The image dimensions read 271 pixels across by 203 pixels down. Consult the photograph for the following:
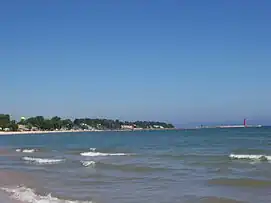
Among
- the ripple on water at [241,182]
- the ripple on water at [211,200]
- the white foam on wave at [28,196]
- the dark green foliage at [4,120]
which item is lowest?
the white foam on wave at [28,196]

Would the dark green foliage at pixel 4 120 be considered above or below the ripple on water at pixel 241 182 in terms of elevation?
above

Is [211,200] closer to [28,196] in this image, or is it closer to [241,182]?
[241,182]

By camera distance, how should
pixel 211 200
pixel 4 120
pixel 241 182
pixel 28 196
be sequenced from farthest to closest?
pixel 4 120 → pixel 241 182 → pixel 28 196 → pixel 211 200

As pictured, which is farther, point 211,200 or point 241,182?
point 241,182

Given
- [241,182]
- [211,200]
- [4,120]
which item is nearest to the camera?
[211,200]

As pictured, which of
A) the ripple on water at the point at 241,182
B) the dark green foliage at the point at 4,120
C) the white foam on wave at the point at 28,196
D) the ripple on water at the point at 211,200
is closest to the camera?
the ripple on water at the point at 211,200

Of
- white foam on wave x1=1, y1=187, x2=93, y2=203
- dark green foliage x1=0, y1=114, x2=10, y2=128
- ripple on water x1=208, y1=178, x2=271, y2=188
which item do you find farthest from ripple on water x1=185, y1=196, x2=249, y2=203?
dark green foliage x1=0, y1=114, x2=10, y2=128

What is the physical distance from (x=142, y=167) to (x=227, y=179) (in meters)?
7.61

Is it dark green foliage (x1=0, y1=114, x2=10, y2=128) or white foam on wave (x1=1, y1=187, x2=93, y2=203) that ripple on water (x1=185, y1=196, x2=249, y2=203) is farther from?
dark green foliage (x1=0, y1=114, x2=10, y2=128)

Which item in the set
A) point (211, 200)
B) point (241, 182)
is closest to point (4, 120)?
point (241, 182)

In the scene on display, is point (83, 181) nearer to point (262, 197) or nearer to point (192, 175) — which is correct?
point (192, 175)

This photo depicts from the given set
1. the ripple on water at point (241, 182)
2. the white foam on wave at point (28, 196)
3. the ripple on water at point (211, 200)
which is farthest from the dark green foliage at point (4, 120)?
the ripple on water at point (211, 200)

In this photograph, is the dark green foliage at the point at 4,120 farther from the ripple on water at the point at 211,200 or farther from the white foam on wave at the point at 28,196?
the ripple on water at the point at 211,200

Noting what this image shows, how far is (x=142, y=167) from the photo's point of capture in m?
26.7
